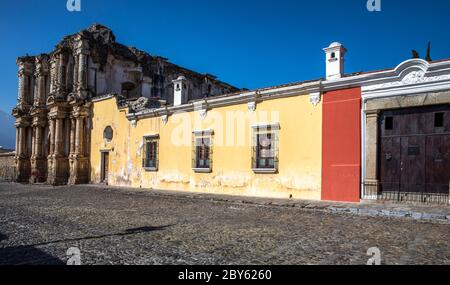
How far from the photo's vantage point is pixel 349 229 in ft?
22.0

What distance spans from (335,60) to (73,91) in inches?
688

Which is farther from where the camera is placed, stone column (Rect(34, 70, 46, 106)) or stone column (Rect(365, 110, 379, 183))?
stone column (Rect(34, 70, 46, 106))

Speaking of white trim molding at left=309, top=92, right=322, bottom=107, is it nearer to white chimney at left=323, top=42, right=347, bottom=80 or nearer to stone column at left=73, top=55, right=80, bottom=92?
white chimney at left=323, top=42, right=347, bottom=80

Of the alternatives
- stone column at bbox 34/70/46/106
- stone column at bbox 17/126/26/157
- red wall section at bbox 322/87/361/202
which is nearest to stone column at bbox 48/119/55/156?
stone column at bbox 34/70/46/106

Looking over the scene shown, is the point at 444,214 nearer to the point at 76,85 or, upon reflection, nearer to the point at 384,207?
the point at 384,207

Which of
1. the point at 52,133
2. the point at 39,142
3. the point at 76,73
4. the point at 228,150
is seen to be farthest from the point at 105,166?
the point at 228,150

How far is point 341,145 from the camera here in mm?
10984

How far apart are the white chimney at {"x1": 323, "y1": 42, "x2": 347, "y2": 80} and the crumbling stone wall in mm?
25608

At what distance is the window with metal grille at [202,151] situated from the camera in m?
14.7

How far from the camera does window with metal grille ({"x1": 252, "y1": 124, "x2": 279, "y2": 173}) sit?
41.3 feet

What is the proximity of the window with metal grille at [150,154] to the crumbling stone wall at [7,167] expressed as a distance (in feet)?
51.2

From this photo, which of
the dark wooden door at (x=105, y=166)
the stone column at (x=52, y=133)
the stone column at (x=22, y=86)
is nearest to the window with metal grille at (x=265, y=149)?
the dark wooden door at (x=105, y=166)

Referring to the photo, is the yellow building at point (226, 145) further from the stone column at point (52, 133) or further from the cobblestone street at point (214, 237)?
the stone column at point (52, 133)

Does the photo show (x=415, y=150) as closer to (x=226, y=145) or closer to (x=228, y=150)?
(x=228, y=150)
